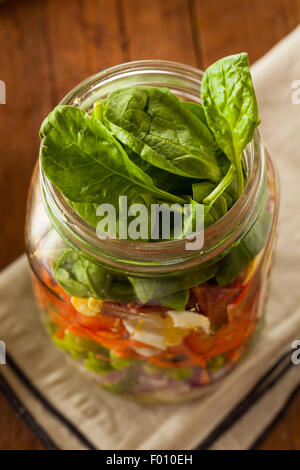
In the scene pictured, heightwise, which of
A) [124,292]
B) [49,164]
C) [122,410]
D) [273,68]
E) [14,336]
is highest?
[273,68]

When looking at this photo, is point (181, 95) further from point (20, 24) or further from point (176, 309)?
point (20, 24)

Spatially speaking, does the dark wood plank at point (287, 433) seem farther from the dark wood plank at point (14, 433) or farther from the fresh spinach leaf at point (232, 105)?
the fresh spinach leaf at point (232, 105)

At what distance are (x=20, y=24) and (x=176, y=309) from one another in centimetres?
62

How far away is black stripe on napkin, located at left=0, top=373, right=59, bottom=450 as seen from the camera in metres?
0.89

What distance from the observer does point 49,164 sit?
1.89 ft

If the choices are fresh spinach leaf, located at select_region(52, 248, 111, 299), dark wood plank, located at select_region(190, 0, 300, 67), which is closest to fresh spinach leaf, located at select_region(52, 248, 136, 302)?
fresh spinach leaf, located at select_region(52, 248, 111, 299)

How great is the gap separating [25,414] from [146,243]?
17.0 inches

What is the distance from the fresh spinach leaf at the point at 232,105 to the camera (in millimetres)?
575

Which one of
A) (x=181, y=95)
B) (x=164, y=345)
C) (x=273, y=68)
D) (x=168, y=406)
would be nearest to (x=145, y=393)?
(x=168, y=406)

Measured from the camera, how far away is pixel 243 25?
105cm

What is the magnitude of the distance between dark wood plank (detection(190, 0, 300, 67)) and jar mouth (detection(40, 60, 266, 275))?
38 centimetres

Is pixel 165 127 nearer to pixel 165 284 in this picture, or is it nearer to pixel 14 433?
pixel 165 284

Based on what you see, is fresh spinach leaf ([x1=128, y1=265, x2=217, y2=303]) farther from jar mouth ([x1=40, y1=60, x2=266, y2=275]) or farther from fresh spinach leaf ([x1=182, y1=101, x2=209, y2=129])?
fresh spinach leaf ([x1=182, y1=101, x2=209, y2=129])

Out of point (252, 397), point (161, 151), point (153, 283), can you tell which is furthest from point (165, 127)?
point (252, 397)
